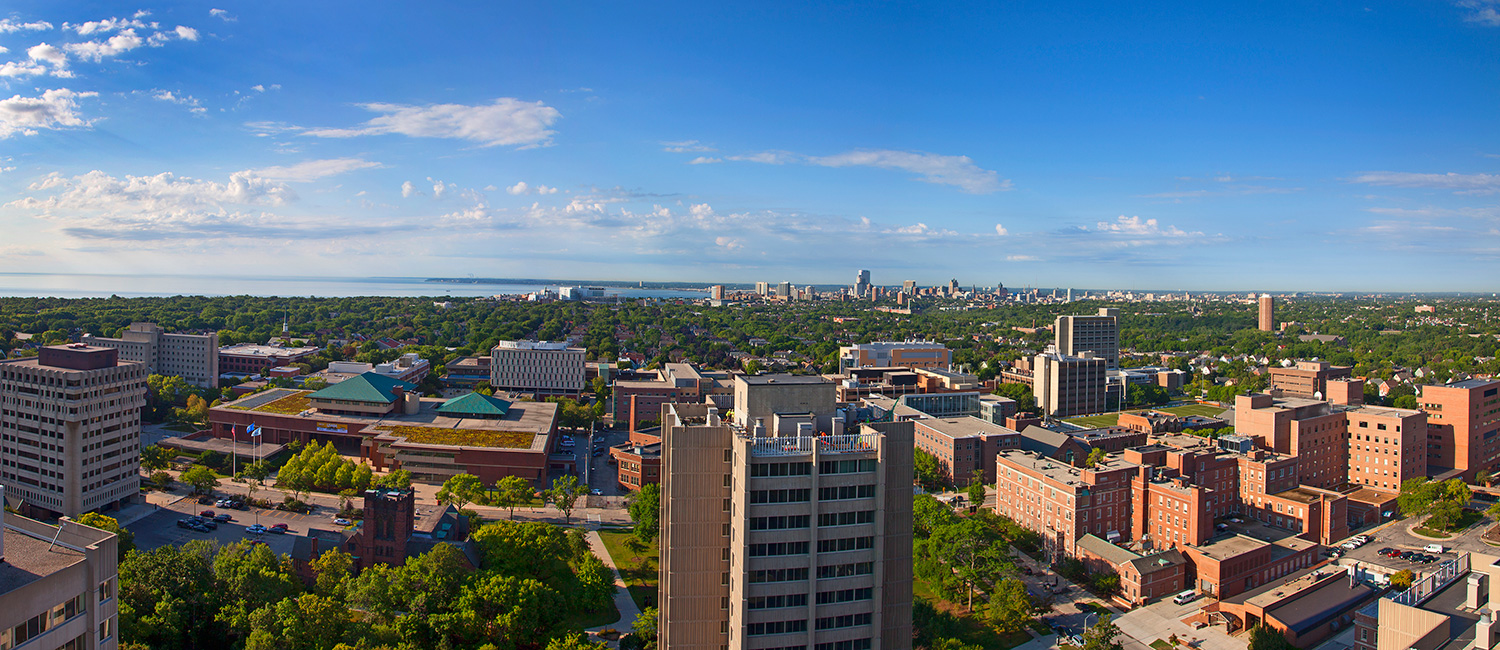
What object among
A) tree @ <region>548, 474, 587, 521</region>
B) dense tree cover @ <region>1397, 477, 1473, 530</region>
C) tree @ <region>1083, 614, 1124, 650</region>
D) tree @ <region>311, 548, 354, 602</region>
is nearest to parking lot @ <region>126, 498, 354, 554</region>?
tree @ <region>311, 548, 354, 602</region>

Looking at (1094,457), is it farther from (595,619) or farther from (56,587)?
(56,587)

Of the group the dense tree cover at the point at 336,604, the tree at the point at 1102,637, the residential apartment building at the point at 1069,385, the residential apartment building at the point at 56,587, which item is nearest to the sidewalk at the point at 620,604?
the dense tree cover at the point at 336,604

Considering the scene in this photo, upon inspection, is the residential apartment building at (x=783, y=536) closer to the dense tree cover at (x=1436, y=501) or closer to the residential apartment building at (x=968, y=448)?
the residential apartment building at (x=968, y=448)

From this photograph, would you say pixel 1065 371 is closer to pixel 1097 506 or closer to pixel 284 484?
pixel 1097 506

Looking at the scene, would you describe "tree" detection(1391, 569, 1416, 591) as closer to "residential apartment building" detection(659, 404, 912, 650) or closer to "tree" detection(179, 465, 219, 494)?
"residential apartment building" detection(659, 404, 912, 650)

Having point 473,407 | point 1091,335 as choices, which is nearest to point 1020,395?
point 1091,335

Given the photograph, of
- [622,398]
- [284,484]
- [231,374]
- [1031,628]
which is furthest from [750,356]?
[1031,628]
